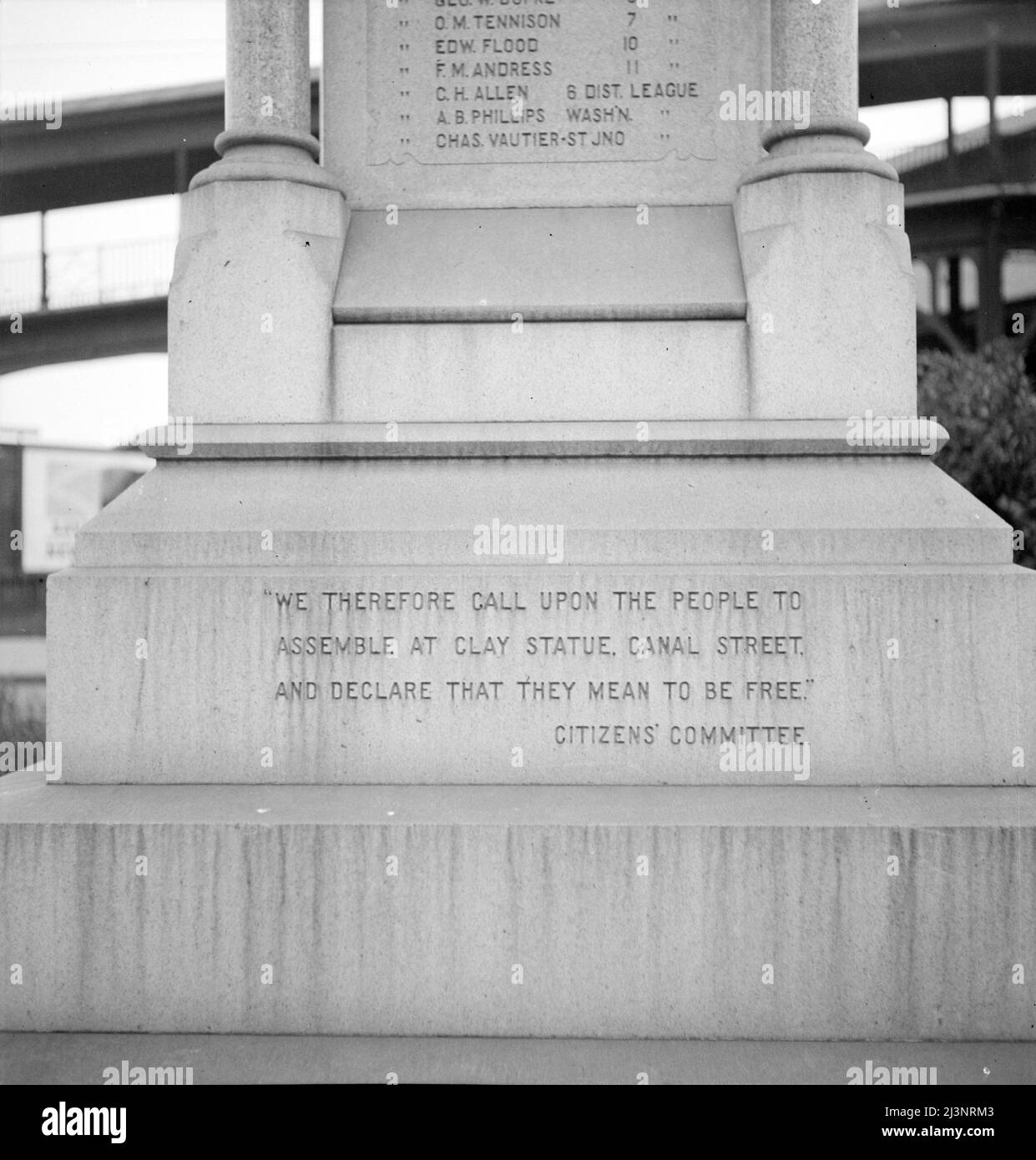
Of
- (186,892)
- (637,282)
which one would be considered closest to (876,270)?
(637,282)

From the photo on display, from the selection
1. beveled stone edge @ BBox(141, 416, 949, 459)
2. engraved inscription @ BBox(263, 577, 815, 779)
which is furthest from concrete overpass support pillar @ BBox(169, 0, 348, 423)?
engraved inscription @ BBox(263, 577, 815, 779)

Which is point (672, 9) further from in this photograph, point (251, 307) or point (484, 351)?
point (251, 307)

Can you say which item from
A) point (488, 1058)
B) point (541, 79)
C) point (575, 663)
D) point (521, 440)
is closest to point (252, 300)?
point (521, 440)

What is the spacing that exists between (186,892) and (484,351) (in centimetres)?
282

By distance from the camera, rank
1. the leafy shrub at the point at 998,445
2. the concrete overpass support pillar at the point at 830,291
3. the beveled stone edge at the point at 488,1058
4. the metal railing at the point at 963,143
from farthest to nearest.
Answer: the metal railing at the point at 963,143 → the leafy shrub at the point at 998,445 → the concrete overpass support pillar at the point at 830,291 → the beveled stone edge at the point at 488,1058

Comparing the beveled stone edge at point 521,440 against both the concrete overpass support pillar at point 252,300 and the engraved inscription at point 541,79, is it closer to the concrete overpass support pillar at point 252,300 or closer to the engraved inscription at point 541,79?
the concrete overpass support pillar at point 252,300

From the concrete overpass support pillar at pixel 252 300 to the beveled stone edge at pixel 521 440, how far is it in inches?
7.6

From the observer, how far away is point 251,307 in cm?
511

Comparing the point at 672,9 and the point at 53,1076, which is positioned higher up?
the point at 672,9

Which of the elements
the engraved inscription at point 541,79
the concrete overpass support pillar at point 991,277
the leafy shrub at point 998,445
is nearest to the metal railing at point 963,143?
the concrete overpass support pillar at point 991,277

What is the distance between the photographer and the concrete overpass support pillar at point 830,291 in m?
5.02

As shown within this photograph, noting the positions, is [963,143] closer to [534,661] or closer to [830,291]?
[830,291]
